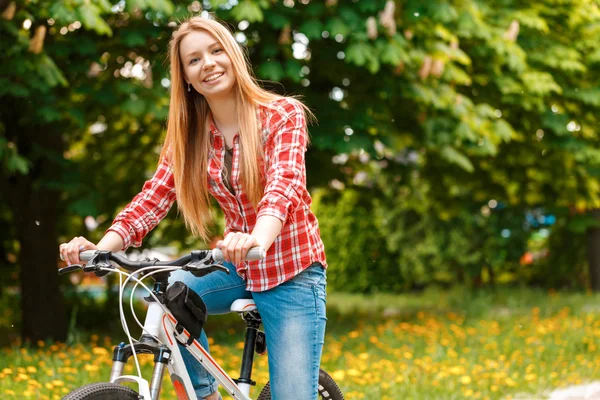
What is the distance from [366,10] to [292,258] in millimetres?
4085

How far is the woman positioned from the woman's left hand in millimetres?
406

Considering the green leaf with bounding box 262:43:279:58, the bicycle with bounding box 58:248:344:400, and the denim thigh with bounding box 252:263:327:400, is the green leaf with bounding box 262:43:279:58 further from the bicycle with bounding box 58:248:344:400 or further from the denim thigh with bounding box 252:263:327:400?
the bicycle with bounding box 58:248:344:400

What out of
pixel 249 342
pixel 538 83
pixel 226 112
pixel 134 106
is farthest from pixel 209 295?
pixel 538 83

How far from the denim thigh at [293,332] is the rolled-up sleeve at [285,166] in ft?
0.80

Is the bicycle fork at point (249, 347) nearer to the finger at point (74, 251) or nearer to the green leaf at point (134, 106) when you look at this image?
the finger at point (74, 251)

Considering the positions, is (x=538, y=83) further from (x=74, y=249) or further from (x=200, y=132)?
(x=74, y=249)

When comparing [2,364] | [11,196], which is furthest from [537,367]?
[11,196]

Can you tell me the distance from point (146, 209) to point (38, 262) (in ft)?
20.1

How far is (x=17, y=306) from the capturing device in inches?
448

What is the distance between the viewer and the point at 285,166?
259 cm

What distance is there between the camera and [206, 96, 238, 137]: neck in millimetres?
2758

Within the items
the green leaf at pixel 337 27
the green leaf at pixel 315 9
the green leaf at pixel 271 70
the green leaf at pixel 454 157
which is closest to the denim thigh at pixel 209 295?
the green leaf at pixel 271 70

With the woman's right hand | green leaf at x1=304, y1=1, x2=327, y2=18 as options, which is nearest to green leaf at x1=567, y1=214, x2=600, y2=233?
green leaf at x1=304, y1=1, x2=327, y2=18

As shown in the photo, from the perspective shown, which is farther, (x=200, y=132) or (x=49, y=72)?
(x=49, y=72)
